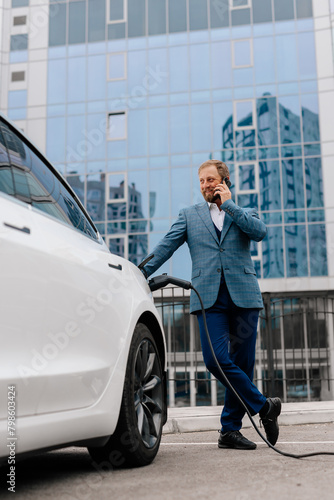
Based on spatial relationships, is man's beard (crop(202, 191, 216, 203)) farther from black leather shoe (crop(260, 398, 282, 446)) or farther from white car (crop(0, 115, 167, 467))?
black leather shoe (crop(260, 398, 282, 446))

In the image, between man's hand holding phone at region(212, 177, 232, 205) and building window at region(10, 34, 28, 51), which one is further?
building window at region(10, 34, 28, 51)

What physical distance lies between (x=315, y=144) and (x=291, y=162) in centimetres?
118

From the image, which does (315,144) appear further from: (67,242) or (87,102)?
(67,242)

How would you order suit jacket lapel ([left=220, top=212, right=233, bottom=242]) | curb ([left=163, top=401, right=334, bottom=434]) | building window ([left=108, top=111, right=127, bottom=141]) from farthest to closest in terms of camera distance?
building window ([left=108, top=111, right=127, bottom=141]) < curb ([left=163, top=401, right=334, bottom=434]) < suit jacket lapel ([left=220, top=212, right=233, bottom=242])

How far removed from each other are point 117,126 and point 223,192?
23.5 metres

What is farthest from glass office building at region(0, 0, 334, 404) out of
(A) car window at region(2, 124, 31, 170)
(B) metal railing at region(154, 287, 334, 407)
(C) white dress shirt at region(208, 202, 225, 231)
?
(A) car window at region(2, 124, 31, 170)

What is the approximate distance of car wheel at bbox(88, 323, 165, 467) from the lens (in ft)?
11.1

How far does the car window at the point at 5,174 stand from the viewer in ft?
8.68

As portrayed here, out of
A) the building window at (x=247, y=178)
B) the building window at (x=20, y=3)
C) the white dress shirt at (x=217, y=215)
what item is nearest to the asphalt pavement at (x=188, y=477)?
the white dress shirt at (x=217, y=215)

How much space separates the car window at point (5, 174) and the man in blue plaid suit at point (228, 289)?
Result: 1.80 m

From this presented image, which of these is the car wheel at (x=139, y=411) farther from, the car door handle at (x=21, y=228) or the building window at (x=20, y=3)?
the building window at (x=20, y=3)

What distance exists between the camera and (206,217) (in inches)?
193

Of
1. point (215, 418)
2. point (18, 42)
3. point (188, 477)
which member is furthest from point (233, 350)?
point (18, 42)

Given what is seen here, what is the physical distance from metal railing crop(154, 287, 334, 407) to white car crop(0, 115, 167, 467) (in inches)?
180
